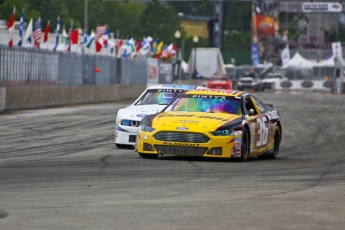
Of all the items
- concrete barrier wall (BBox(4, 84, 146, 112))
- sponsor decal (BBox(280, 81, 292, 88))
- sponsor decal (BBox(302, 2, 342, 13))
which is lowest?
sponsor decal (BBox(280, 81, 292, 88))

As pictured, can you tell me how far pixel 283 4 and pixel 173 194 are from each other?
10239cm

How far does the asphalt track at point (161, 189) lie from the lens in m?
8.77

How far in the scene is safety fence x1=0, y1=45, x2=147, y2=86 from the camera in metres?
35.4

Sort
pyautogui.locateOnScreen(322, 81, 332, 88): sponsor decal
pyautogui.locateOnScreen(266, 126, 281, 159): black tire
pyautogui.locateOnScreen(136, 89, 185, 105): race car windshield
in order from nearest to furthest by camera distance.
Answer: pyautogui.locateOnScreen(266, 126, 281, 159): black tire
pyautogui.locateOnScreen(136, 89, 185, 105): race car windshield
pyautogui.locateOnScreen(322, 81, 332, 88): sponsor decal

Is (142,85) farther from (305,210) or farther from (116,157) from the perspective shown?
(305,210)

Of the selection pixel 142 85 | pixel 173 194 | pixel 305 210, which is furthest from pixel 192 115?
pixel 142 85

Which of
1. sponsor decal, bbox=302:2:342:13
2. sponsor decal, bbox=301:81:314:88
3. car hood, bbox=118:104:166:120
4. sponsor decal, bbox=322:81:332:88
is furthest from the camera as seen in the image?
sponsor decal, bbox=302:2:342:13

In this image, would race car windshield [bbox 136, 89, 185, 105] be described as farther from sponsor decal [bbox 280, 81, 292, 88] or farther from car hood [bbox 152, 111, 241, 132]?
sponsor decal [bbox 280, 81, 292, 88]

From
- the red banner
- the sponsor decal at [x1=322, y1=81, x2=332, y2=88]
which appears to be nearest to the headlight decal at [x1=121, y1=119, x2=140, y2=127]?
the sponsor decal at [x1=322, y1=81, x2=332, y2=88]

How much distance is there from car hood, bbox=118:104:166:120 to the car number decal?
240cm

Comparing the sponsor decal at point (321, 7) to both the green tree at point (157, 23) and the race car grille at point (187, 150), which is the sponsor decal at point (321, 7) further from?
the race car grille at point (187, 150)

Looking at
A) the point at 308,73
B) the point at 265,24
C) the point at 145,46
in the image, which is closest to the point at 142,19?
the point at 265,24

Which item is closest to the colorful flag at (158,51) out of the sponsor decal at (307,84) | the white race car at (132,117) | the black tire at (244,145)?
the sponsor decal at (307,84)

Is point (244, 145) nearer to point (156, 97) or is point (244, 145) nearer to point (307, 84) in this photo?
point (156, 97)
